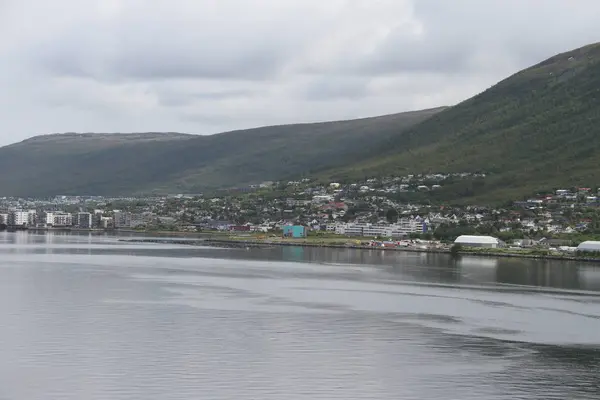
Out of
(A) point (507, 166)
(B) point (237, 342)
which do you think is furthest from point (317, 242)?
(B) point (237, 342)

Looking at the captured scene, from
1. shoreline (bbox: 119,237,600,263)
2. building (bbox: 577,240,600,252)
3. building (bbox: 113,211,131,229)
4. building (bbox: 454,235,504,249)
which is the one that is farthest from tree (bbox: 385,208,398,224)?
building (bbox: 113,211,131,229)

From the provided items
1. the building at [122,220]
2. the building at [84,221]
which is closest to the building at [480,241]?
the building at [122,220]

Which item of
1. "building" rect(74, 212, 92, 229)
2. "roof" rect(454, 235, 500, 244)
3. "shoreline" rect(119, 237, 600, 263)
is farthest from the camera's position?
"building" rect(74, 212, 92, 229)

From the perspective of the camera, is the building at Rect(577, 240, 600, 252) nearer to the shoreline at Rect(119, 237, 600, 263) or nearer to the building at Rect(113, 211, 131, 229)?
the shoreline at Rect(119, 237, 600, 263)

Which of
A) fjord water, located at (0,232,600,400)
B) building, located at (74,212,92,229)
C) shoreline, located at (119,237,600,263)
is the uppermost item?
building, located at (74,212,92,229)

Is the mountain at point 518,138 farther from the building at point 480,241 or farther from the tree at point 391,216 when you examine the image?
the building at point 480,241

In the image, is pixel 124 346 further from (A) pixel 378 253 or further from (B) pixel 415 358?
(A) pixel 378 253
